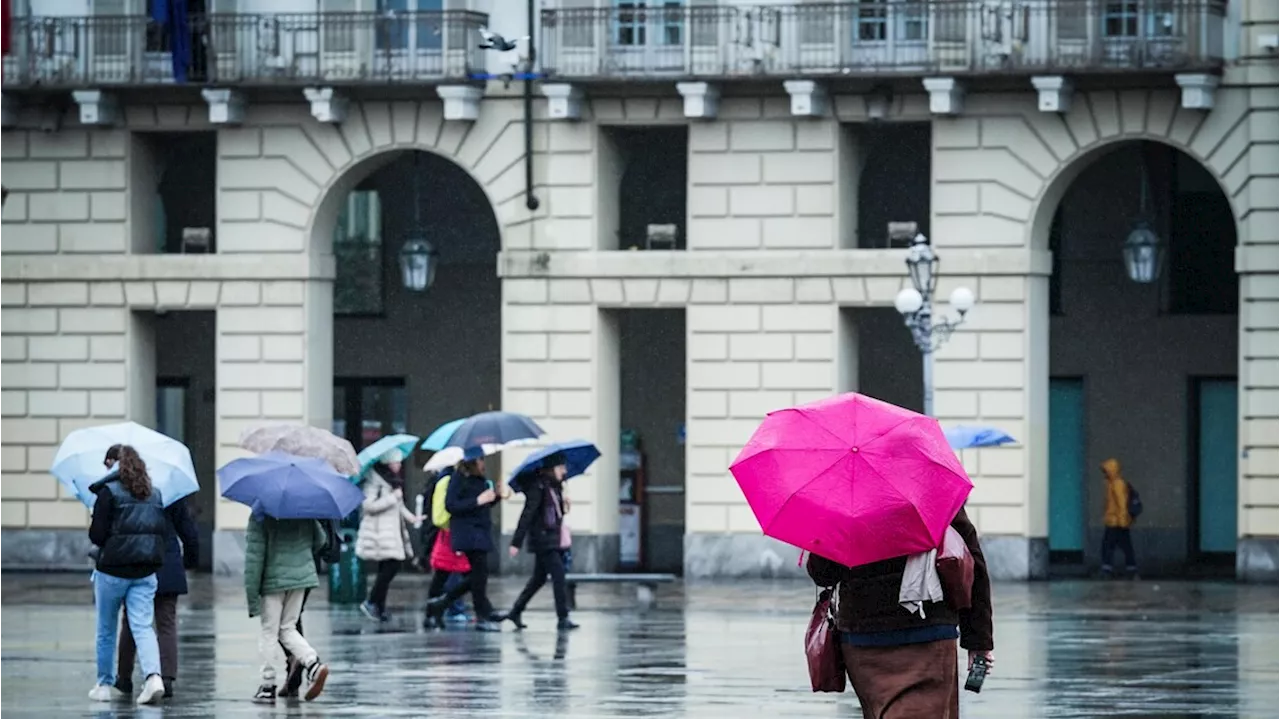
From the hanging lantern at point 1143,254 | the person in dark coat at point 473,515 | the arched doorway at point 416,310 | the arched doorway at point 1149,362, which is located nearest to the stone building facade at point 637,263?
the hanging lantern at point 1143,254

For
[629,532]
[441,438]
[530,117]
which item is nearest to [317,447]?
[441,438]

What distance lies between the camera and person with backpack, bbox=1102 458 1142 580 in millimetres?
35344

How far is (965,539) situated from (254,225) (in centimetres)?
2639

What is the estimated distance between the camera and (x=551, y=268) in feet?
115

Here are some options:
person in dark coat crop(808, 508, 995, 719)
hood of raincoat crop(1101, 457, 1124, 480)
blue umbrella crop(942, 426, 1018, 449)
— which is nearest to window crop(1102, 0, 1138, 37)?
hood of raincoat crop(1101, 457, 1124, 480)

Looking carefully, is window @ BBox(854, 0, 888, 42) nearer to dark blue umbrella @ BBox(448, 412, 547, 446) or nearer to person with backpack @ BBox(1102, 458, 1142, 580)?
person with backpack @ BBox(1102, 458, 1142, 580)

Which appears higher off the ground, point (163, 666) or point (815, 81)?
point (815, 81)

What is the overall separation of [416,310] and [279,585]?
21396 mm

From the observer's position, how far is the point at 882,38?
33844mm

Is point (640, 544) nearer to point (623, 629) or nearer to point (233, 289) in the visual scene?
point (233, 289)

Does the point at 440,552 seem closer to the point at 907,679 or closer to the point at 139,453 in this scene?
the point at 139,453

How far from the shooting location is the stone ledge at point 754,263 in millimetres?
33656

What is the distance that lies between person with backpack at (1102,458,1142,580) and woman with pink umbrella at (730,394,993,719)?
25302 millimetres

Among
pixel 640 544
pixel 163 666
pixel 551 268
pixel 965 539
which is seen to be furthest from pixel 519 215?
pixel 965 539
